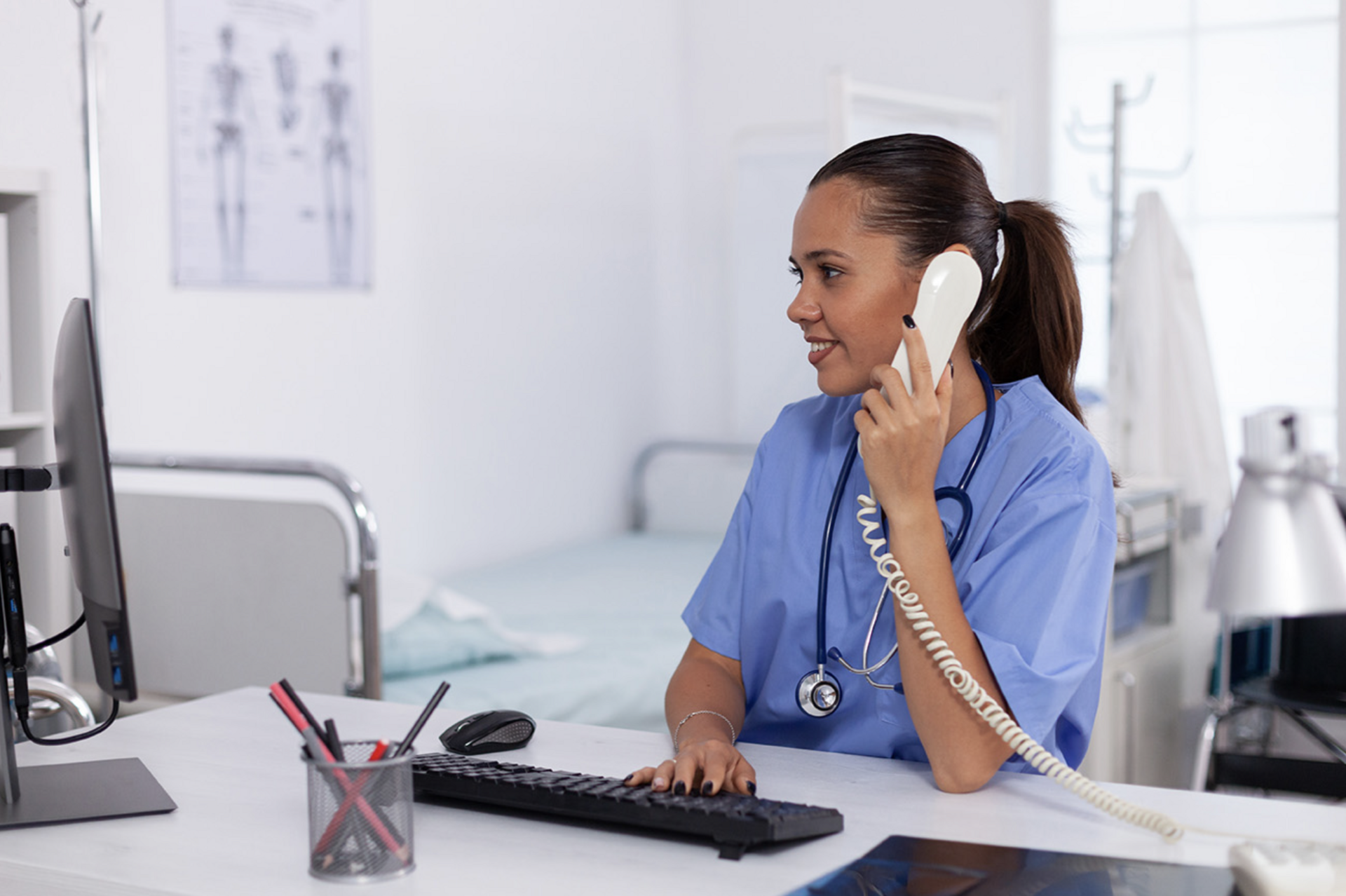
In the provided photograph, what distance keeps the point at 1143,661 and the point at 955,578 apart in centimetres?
217

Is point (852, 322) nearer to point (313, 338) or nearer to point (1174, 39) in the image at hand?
point (313, 338)

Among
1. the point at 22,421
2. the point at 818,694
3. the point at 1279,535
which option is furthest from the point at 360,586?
the point at 1279,535

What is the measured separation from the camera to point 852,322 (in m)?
1.54

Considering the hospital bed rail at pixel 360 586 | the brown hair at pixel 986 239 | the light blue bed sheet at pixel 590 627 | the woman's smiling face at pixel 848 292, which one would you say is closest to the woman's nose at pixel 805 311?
the woman's smiling face at pixel 848 292

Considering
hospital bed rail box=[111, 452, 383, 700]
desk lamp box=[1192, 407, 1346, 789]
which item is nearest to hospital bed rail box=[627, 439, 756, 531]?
hospital bed rail box=[111, 452, 383, 700]

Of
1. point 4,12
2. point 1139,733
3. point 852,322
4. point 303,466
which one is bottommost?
point 1139,733

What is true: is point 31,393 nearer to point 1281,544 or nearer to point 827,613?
point 827,613

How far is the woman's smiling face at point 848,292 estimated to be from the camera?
1.54 metres

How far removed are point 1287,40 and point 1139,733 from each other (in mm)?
2248

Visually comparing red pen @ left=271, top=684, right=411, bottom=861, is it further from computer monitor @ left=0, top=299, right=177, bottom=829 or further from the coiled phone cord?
the coiled phone cord

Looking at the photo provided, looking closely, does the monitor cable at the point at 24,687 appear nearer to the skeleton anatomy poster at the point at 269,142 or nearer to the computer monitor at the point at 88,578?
the computer monitor at the point at 88,578

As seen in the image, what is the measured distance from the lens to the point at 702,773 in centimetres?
127

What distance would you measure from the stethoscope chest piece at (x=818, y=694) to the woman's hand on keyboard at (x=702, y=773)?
19 centimetres

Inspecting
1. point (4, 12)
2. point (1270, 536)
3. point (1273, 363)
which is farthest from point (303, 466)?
point (1273, 363)
